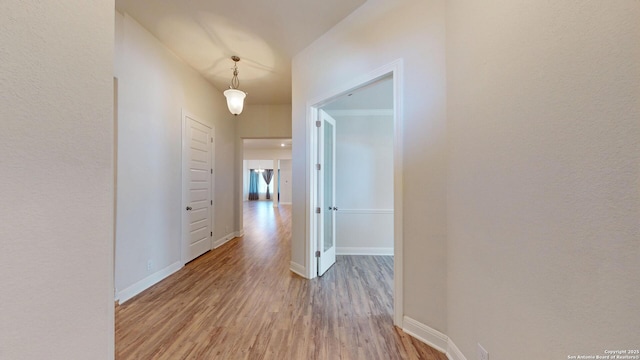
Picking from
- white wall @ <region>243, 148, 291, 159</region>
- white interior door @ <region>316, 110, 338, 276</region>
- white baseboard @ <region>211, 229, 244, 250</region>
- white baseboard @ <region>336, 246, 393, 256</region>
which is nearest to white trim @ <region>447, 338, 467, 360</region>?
white interior door @ <region>316, 110, 338, 276</region>

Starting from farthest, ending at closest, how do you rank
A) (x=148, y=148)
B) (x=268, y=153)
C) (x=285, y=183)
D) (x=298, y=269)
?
(x=285, y=183)
(x=268, y=153)
(x=298, y=269)
(x=148, y=148)

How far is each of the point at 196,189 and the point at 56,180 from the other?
10.5ft

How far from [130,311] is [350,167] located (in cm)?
344

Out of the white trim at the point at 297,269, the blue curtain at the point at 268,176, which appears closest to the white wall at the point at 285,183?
the blue curtain at the point at 268,176

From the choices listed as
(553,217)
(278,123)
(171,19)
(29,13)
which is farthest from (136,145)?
(553,217)

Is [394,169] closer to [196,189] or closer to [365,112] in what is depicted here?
[365,112]

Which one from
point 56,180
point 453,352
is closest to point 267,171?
point 453,352

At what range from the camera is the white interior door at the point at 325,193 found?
3041mm

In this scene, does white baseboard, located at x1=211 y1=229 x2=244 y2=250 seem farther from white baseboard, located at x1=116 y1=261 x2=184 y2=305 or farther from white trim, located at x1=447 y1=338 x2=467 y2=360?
white trim, located at x1=447 y1=338 x2=467 y2=360

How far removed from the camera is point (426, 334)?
5.75 feet

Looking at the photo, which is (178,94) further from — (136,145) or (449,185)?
(449,185)

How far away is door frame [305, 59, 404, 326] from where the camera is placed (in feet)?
6.27

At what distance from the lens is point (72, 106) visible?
818 millimetres

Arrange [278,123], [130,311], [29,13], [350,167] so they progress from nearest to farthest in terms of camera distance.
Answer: [29,13]
[130,311]
[350,167]
[278,123]
